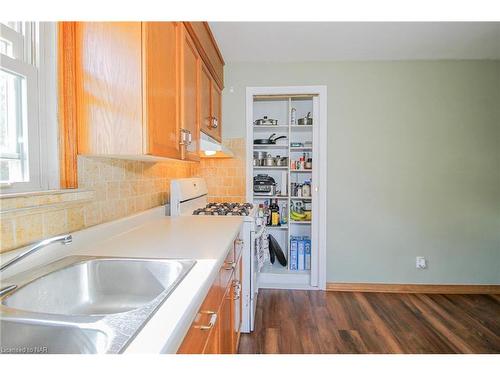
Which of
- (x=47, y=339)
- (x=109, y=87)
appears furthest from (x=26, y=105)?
(x=47, y=339)

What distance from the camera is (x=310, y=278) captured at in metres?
2.95

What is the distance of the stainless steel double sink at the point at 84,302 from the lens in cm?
56

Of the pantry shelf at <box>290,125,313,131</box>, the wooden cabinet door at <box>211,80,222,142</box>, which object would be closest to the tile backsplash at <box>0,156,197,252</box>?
the wooden cabinet door at <box>211,80,222,142</box>

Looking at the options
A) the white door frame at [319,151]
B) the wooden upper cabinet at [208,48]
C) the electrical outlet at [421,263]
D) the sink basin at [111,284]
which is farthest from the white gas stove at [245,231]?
the electrical outlet at [421,263]

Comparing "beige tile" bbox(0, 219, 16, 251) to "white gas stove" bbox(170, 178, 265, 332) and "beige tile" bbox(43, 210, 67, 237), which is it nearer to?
"beige tile" bbox(43, 210, 67, 237)

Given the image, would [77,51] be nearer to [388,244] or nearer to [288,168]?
[288,168]

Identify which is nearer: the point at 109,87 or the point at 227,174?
the point at 109,87

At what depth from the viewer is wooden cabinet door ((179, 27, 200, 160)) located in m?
1.46

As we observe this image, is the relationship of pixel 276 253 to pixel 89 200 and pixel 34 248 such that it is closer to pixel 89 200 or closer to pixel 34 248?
pixel 89 200

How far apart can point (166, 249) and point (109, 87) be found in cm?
68

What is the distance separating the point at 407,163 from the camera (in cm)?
280

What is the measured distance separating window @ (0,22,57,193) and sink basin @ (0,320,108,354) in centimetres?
56

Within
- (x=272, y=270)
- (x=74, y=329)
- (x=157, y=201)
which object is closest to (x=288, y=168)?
(x=272, y=270)

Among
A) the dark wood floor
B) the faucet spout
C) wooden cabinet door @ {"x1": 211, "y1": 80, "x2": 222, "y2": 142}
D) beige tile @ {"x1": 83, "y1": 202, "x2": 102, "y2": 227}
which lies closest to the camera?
the faucet spout
